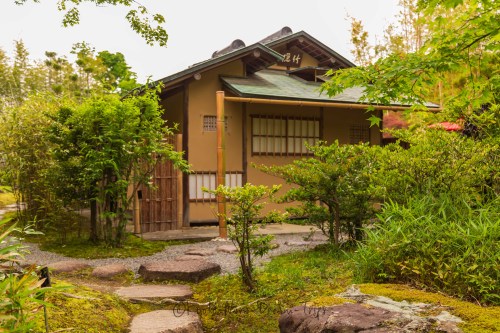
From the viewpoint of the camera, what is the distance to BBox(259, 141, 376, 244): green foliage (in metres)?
6.68

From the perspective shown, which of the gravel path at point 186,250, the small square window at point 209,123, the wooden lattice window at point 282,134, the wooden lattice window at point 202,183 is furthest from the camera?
the wooden lattice window at point 282,134

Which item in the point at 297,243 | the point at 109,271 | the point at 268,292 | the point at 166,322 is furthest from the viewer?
the point at 297,243

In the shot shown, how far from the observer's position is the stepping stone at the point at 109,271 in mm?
6171

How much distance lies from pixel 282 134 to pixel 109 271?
6.85 metres

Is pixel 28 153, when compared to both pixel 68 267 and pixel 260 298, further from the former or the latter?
pixel 260 298

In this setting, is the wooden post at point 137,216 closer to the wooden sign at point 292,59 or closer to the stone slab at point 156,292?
the stone slab at point 156,292

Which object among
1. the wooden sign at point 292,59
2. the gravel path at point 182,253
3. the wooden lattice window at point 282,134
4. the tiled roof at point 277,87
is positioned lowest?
the gravel path at point 182,253

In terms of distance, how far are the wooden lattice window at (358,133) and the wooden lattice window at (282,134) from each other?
1.19 m

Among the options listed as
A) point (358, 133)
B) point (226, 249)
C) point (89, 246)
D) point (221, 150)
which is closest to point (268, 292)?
point (226, 249)

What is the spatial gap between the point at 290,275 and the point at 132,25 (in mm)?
4844

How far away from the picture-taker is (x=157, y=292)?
5.36 m

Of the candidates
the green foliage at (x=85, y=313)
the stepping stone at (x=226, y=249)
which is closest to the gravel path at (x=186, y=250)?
the stepping stone at (x=226, y=249)

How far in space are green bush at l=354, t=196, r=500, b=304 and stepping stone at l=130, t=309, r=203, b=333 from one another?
156cm

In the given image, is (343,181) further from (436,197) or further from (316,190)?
(436,197)
